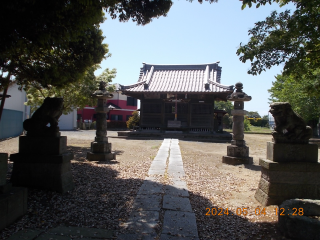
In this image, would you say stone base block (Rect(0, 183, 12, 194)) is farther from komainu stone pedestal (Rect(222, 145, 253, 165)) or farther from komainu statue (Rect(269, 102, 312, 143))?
komainu stone pedestal (Rect(222, 145, 253, 165))

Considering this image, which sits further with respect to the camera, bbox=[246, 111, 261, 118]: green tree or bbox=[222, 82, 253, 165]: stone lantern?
bbox=[246, 111, 261, 118]: green tree

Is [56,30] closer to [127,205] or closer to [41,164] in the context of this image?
[41,164]

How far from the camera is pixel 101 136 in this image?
836cm

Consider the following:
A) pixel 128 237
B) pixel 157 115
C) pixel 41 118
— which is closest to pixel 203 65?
pixel 157 115

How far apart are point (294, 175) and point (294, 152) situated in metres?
0.39

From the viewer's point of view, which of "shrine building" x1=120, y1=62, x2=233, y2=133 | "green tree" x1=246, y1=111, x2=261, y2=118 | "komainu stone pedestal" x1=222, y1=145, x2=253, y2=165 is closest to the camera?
"komainu stone pedestal" x1=222, y1=145, x2=253, y2=165

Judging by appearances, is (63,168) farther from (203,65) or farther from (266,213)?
(203,65)

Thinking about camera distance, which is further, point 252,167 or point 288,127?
point 252,167

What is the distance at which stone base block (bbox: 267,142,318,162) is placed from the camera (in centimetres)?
390

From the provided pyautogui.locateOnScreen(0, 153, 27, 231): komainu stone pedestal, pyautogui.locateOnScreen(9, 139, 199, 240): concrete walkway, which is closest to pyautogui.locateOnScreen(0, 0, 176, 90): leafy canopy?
pyautogui.locateOnScreen(0, 153, 27, 231): komainu stone pedestal

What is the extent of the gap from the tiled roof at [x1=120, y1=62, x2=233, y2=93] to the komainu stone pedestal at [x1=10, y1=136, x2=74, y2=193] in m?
14.3

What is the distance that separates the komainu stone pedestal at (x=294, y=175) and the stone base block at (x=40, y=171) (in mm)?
3734

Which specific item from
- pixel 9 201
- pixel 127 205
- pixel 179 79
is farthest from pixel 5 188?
pixel 179 79

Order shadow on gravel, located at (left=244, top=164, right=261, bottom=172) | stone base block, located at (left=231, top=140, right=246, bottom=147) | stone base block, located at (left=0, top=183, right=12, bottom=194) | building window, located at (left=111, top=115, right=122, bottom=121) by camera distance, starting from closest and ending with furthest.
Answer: stone base block, located at (left=0, top=183, right=12, bottom=194) < shadow on gravel, located at (left=244, top=164, right=261, bottom=172) < stone base block, located at (left=231, top=140, right=246, bottom=147) < building window, located at (left=111, top=115, right=122, bottom=121)
